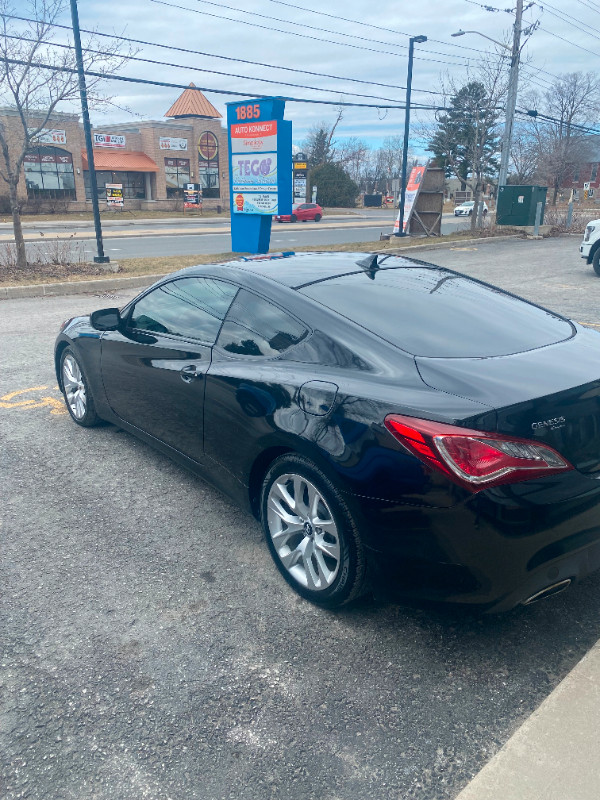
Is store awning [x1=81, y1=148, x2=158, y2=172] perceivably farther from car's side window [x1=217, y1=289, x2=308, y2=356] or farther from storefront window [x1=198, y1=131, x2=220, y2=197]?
car's side window [x1=217, y1=289, x2=308, y2=356]

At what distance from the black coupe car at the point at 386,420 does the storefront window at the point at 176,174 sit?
5414 centimetres

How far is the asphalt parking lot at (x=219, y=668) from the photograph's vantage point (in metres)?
2.25

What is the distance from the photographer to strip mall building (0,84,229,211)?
4997cm

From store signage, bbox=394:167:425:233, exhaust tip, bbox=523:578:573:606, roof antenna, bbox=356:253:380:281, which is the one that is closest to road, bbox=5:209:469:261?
store signage, bbox=394:167:425:233

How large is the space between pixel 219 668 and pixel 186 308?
7.20 ft

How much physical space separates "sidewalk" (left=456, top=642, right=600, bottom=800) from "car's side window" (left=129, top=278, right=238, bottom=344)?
2.44 metres

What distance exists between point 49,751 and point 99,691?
31cm

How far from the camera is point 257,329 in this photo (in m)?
3.52

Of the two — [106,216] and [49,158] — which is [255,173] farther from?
[49,158]

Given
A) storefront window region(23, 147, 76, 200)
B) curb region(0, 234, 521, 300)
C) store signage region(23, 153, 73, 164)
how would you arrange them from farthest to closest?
storefront window region(23, 147, 76, 200) → store signage region(23, 153, 73, 164) → curb region(0, 234, 521, 300)

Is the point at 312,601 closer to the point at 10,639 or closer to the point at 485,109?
the point at 10,639

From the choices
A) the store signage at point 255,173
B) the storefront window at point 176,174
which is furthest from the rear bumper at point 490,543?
the storefront window at point 176,174

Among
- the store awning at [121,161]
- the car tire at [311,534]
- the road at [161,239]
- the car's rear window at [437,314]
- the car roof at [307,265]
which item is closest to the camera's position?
the car tire at [311,534]

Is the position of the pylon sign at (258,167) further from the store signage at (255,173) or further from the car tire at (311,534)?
the car tire at (311,534)
